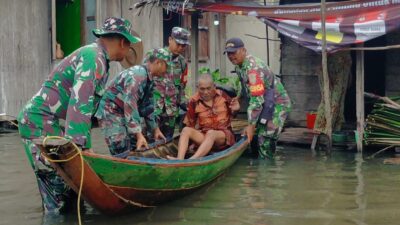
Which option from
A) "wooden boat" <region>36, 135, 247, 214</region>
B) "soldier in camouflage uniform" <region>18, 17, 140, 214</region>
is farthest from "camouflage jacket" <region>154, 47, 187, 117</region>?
"soldier in camouflage uniform" <region>18, 17, 140, 214</region>

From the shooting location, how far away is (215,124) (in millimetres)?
8523

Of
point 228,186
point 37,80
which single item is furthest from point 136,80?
point 37,80

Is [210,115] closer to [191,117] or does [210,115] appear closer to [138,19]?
[191,117]

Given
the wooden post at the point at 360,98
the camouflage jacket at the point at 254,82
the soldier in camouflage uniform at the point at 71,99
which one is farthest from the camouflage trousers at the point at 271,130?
the soldier in camouflage uniform at the point at 71,99

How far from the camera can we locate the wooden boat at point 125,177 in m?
4.93

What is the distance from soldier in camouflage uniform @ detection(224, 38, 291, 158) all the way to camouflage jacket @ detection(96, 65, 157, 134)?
5.98 ft

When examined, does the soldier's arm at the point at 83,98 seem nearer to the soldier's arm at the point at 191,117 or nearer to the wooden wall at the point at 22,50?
the soldier's arm at the point at 191,117

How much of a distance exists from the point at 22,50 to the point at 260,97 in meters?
6.20

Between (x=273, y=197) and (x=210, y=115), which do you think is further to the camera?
(x=210, y=115)

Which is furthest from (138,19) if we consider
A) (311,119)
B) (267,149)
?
(267,149)

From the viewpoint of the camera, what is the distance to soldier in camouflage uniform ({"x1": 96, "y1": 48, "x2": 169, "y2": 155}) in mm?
6730

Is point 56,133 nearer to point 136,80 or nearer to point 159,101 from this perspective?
point 136,80

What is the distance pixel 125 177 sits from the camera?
5.37 meters

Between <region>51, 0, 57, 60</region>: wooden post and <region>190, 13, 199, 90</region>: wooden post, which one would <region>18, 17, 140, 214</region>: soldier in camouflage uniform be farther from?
<region>51, 0, 57, 60</region>: wooden post
